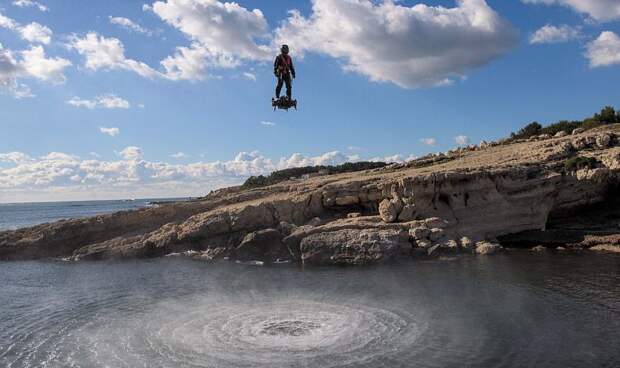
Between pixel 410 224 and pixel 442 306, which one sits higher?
pixel 410 224

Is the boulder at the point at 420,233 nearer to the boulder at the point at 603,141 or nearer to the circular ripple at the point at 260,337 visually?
the circular ripple at the point at 260,337

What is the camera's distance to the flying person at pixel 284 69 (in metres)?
16.0

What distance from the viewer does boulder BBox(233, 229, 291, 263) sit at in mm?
30844

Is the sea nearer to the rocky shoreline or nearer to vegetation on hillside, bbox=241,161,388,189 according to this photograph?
the rocky shoreline

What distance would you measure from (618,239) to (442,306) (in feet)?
56.1

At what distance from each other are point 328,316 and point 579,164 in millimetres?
24627

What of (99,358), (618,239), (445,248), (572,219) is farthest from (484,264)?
(99,358)

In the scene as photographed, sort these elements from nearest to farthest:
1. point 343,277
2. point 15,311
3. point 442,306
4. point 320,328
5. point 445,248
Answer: point 320,328 < point 442,306 < point 15,311 < point 343,277 < point 445,248

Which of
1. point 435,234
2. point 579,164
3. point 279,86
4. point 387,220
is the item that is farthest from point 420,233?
point 279,86

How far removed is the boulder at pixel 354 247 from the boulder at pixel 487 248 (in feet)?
13.4

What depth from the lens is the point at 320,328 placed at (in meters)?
15.9

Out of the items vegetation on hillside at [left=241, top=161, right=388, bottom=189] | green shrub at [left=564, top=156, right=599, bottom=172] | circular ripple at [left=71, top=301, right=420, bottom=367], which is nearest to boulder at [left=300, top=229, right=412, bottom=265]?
circular ripple at [left=71, top=301, right=420, bottom=367]

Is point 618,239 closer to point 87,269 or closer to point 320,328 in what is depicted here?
point 320,328

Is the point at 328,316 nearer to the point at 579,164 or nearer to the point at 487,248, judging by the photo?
the point at 487,248
